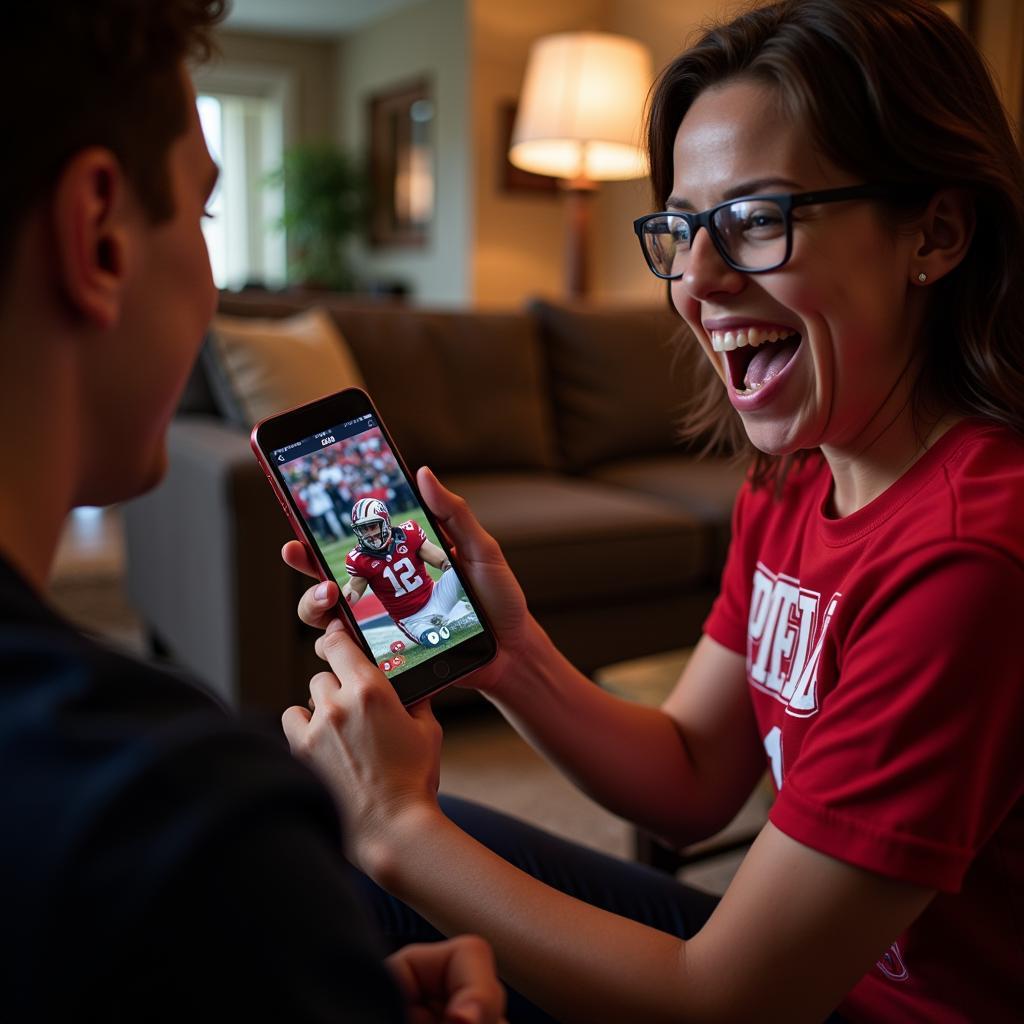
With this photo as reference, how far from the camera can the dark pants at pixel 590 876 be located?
0.87 m

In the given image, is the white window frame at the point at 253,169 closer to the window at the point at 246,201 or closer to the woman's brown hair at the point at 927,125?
the window at the point at 246,201

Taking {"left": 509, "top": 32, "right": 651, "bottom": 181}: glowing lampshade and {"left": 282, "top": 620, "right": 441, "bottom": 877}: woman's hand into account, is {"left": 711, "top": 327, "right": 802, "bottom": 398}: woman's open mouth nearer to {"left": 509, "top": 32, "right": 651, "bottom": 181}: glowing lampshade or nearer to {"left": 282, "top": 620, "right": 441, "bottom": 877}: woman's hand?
{"left": 282, "top": 620, "right": 441, "bottom": 877}: woman's hand

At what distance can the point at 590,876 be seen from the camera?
2.92 feet

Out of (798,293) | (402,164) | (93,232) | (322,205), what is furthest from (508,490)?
(322,205)

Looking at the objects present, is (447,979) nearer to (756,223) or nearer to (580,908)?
(580,908)

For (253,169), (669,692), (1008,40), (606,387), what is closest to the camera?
(669,692)

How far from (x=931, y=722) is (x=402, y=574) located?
40 cm

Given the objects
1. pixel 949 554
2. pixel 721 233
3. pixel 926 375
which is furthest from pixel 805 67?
pixel 949 554

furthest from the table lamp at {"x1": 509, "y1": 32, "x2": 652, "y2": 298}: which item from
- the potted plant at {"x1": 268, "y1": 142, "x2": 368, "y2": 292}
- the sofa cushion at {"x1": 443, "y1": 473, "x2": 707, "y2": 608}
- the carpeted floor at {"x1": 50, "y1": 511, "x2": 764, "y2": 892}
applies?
the potted plant at {"x1": 268, "y1": 142, "x2": 368, "y2": 292}

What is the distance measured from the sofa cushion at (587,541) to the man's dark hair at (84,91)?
1.71 m

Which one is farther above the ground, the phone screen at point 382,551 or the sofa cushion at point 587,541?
the phone screen at point 382,551

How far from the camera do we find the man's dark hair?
1.26 feet

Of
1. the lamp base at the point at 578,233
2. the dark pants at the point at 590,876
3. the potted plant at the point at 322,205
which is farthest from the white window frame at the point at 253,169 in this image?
the dark pants at the point at 590,876

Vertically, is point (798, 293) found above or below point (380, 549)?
above
